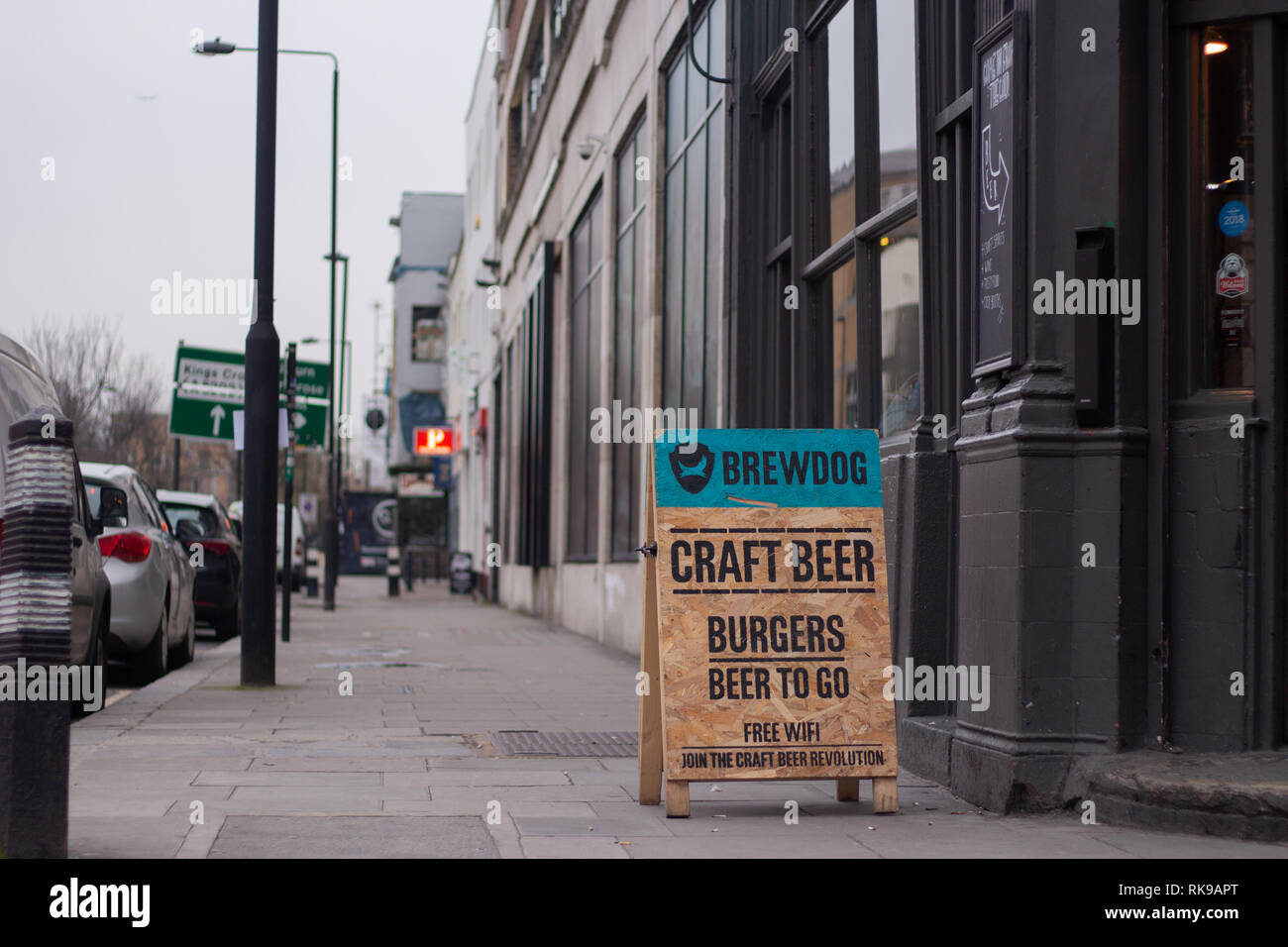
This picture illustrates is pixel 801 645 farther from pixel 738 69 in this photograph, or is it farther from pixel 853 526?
pixel 738 69

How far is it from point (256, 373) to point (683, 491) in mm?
6555

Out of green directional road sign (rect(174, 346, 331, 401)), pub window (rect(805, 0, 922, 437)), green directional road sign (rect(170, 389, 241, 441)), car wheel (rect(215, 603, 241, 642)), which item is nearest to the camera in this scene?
pub window (rect(805, 0, 922, 437))

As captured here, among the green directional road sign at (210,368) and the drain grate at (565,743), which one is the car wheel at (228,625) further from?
the drain grate at (565,743)

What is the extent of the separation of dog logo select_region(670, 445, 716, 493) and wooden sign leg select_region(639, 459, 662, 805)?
0.37 ft

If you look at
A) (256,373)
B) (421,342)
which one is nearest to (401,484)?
(421,342)

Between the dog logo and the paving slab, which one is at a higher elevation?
the dog logo

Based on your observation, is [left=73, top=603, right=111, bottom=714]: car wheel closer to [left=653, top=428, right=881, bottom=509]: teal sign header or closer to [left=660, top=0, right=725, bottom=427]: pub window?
[left=653, top=428, right=881, bottom=509]: teal sign header

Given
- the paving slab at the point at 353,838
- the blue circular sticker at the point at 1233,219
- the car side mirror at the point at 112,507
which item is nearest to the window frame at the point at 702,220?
the car side mirror at the point at 112,507

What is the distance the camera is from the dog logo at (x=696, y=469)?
666 centimetres

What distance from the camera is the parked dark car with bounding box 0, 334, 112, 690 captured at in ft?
28.2

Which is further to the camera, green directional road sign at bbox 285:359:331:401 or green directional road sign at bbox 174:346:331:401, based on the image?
green directional road sign at bbox 285:359:331:401

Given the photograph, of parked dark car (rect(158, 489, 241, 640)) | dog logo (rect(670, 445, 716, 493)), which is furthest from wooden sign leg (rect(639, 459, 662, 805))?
parked dark car (rect(158, 489, 241, 640))

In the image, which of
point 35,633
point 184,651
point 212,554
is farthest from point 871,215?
point 212,554

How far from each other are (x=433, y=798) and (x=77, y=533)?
12.6 feet
